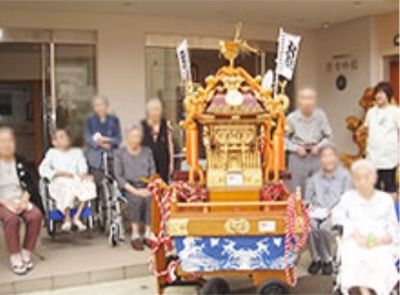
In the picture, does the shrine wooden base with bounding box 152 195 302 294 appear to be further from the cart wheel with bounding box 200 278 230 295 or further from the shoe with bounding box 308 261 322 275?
the shoe with bounding box 308 261 322 275

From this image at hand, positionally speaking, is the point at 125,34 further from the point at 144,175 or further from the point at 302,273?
the point at 302,273

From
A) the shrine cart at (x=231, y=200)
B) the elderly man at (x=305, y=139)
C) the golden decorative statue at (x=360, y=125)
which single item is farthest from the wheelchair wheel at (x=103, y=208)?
the golden decorative statue at (x=360, y=125)

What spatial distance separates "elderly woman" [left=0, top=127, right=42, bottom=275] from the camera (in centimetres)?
372

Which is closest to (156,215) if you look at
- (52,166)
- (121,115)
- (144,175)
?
(144,175)

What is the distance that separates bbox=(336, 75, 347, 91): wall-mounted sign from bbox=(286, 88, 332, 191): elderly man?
3.49 m

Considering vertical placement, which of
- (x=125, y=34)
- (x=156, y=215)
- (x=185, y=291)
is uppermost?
(x=125, y=34)

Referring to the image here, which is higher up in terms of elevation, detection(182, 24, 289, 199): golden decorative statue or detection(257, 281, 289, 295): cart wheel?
detection(182, 24, 289, 199): golden decorative statue

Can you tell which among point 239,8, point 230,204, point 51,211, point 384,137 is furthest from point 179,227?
point 239,8

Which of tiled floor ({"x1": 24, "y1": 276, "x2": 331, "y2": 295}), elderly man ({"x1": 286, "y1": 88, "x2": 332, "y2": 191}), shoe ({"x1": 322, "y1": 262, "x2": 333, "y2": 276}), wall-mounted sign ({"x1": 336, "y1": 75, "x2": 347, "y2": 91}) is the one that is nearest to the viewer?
tiled floor ({"x1": 24, "y1": 276, "x2": 331, "y2": 295})

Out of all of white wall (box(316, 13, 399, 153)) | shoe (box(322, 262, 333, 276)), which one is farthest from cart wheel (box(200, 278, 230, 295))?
white wall (box(316, 13, 399, 153))

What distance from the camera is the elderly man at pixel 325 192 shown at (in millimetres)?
3725

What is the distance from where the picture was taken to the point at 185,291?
3619 mm

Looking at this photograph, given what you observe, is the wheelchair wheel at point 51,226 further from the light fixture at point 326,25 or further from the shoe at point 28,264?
the light fixture at point 326,25

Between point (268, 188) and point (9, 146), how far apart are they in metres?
1.79
